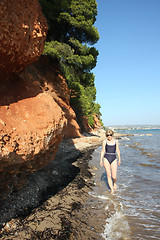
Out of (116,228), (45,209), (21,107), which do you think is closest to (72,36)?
(21,107)

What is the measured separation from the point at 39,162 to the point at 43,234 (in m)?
1.82

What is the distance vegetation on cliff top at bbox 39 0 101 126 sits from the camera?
41.6 ft

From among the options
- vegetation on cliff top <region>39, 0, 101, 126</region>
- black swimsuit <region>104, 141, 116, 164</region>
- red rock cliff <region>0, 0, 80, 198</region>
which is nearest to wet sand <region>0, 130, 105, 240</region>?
red rock cliff <region>0, 0, 80, 198</region>

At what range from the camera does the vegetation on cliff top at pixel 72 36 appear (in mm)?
12672

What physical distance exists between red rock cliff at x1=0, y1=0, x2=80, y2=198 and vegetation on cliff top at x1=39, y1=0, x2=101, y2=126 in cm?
742

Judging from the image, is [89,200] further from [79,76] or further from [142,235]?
[79,76]

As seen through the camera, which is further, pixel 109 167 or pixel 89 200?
pixel 109 167

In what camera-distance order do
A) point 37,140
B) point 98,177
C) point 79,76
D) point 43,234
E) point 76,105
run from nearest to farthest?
point 43,234, point 37,140, point 98,177, point 79,76, point 76,105

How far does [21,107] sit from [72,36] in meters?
14.1

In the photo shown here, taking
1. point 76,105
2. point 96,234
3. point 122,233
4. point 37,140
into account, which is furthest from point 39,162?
point 76,105

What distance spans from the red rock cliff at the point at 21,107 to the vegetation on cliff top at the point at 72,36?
24.3ft

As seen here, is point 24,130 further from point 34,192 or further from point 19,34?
point 19,34

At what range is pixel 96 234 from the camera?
323 centimetres

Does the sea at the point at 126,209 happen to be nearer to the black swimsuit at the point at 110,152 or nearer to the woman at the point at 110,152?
the woman at the point at 110,152
